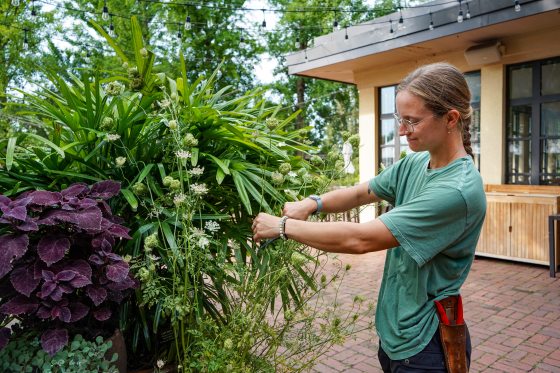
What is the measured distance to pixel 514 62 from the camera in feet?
23.4

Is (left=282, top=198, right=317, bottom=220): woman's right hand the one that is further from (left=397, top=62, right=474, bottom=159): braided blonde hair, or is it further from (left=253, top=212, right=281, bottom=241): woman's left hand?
(left=397, top=62, right=474, bottom=159): braided blonde hair

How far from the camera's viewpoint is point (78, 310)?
1634mm

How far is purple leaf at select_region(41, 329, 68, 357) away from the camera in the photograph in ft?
5.09

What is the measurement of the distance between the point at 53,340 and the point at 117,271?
32 centimetres

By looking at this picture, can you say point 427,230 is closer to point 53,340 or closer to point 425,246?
point 425,246

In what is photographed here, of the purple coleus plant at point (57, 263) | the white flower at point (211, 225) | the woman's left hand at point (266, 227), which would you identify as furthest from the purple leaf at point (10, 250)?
the woman's left hand at point (266, 227)

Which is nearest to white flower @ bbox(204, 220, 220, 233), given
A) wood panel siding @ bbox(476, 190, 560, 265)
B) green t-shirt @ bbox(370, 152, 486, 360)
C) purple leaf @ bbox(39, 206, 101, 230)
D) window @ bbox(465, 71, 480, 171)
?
purple leaf @ bbox(39, 206, 101, 230)

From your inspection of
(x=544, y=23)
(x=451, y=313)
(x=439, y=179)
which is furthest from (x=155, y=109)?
(x=544, y=23)

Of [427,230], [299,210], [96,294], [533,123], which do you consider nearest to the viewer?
[427,230]

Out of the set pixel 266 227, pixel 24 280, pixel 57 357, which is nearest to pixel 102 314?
pixel 57 357

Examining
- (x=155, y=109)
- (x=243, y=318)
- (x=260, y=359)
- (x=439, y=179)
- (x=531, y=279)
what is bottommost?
(x=531, y=279)

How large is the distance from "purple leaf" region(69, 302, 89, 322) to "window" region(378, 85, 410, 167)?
26.6 feet

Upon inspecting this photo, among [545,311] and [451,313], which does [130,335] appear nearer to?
[451,313]

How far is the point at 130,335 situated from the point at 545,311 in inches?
170
